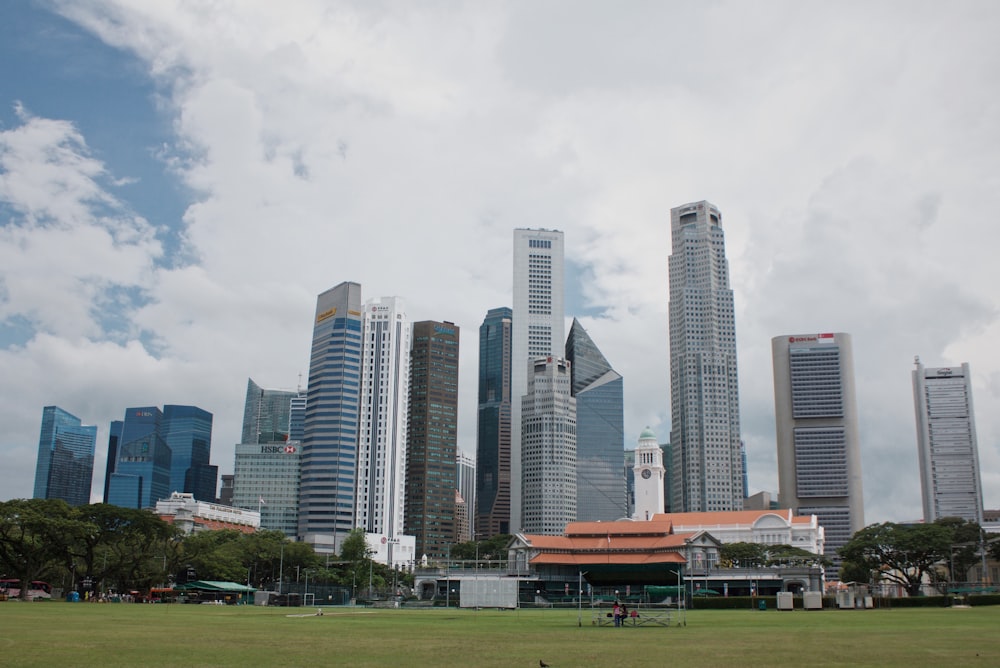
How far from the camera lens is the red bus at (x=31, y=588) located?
95812 millimetres

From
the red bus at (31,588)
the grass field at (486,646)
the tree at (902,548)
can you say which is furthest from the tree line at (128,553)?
the tree at (902,548)

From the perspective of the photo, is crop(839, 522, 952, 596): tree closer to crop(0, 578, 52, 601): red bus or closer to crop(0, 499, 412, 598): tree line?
crop(0, 499, 412, 598): tree line

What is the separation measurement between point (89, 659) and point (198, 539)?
111043 millimetres

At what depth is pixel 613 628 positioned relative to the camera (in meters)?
45.8

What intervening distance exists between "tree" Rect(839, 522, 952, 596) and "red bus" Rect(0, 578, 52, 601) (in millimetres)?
104957

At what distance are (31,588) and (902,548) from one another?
110 m

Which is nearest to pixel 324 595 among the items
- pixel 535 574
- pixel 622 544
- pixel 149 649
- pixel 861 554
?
pixel 535 574

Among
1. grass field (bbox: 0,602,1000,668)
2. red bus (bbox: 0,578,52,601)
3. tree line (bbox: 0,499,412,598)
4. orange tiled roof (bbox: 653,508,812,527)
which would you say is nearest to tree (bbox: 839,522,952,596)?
orange tiled roof (bbox: 653,508,812,527)

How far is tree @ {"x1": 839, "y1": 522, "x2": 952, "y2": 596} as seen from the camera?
122 metres

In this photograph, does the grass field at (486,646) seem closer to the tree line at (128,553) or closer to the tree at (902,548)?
the tree line at (128,553)

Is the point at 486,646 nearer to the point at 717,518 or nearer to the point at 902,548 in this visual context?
the point at 902,548

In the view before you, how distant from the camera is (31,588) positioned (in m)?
99.9

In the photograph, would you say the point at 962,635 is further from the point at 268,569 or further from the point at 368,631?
the point at 268,569

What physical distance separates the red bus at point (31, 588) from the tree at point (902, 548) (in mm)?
104957
